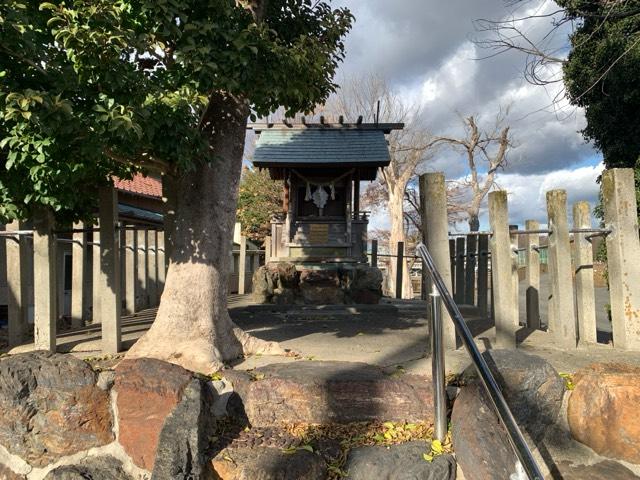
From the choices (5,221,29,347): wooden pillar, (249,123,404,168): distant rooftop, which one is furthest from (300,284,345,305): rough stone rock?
(5,221,29,347): wooden pillar

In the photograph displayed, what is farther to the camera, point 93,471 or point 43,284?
point 43,284

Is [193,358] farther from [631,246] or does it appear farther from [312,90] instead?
[631,246]

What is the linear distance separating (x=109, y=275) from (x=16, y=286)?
1.06m

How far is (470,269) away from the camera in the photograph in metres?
7.60

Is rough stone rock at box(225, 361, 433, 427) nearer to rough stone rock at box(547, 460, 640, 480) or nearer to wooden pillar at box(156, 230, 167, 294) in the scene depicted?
rough stone rock at box(547, 460, 640, 480)

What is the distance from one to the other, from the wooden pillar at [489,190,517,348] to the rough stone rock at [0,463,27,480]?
386cm

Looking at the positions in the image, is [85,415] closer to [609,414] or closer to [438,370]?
[438,370]

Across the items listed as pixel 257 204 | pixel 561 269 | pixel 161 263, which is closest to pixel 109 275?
pixel 561 269

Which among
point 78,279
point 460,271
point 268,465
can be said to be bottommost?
point 268,465

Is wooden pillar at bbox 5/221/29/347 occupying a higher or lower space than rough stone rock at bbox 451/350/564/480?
higher

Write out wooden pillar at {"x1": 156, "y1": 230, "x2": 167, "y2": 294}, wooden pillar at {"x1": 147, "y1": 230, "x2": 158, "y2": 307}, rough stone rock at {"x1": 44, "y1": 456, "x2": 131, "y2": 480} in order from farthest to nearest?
wooden pillar at {"x1": 156, "y1": 230, "x2": 167, "y2": 294} → wooden pillar at {"x1": 147, "y1": 230, "x2": 158, "y2": 307} → rough stone rock at {"x1": 44, "y1": 456, "x2": 131, "y2": 480}

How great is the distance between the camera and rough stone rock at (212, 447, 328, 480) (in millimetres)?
2730

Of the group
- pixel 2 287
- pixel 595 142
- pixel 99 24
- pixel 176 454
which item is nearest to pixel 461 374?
pixel 176 454

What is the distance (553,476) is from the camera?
2795 millimetres
